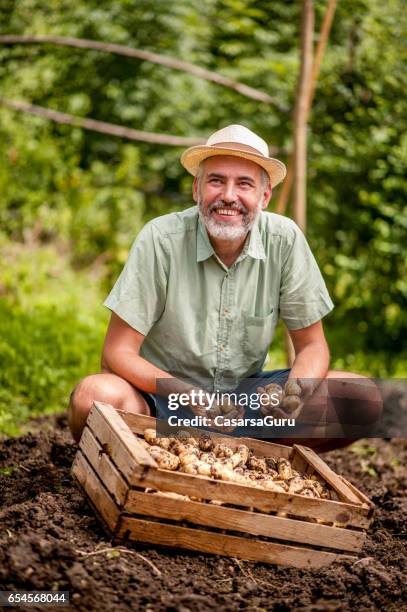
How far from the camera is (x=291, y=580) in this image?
2.55 m

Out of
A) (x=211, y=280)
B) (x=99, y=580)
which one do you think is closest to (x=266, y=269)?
(x=211, y=280)

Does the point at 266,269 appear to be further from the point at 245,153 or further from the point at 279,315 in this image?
the point at 245,153

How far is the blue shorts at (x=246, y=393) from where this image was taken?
3227mm

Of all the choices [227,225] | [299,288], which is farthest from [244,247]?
[299,288]

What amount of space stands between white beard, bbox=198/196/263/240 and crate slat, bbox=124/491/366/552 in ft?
3.81

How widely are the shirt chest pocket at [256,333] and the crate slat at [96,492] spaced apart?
2.98 ft

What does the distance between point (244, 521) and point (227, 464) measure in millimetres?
A: 278

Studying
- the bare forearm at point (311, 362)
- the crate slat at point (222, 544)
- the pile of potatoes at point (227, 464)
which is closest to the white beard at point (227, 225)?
the bare forearm at point (311, 362)

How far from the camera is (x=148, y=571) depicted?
95.7 inches

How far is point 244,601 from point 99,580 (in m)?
0.44

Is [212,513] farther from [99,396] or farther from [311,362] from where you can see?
[311,362]

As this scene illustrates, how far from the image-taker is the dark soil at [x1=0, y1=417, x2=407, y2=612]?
2.23m

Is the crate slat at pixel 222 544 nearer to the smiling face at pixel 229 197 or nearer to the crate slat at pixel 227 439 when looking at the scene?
the crate slat at pixel 227 439

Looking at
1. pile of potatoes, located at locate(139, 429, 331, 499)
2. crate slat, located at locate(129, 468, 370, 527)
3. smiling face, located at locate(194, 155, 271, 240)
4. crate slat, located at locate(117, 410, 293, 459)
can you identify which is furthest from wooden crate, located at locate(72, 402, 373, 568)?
smiling face, located at locate(194, 155, 271, 240)
